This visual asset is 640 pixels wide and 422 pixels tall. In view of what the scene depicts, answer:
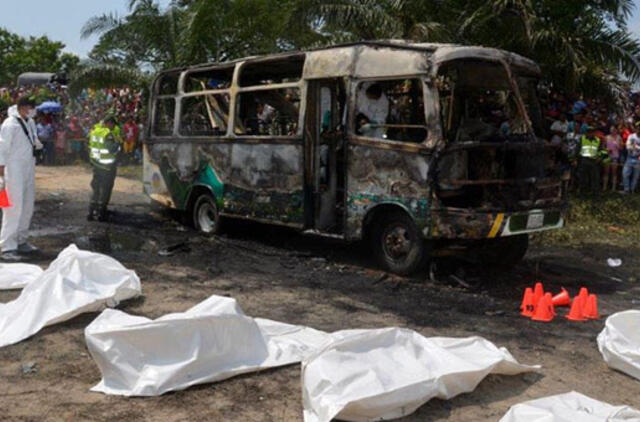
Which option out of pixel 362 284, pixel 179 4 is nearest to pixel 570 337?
pixel 362 284

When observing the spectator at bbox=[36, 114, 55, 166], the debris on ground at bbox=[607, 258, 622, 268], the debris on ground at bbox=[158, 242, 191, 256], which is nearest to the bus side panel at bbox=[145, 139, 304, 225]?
the debris on ground at bbox=[158, 242, 191, 256]

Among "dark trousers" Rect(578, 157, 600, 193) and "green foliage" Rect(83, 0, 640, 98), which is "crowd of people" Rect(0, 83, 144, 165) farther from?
"dark trousers" Rect(578, 157, 600, 193)

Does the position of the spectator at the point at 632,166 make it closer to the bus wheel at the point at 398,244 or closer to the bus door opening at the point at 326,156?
the bus door opening at the point at 326,156

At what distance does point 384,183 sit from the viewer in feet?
24.2

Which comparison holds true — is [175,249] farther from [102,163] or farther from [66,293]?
[66,293]

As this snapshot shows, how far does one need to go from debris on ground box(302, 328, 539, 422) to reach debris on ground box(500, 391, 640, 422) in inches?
21.3

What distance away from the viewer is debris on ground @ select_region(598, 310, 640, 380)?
185 inches

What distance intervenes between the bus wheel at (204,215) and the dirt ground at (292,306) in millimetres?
328

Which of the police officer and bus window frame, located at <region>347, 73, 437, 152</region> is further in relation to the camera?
the police officer

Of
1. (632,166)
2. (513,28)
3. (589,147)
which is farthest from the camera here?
(589,147)

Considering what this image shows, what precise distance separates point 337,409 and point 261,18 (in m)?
13.5

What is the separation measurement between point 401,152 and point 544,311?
212cm

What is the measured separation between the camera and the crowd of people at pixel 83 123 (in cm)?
2075

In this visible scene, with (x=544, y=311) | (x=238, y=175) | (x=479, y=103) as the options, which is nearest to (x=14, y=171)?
(x=238, y=175)
